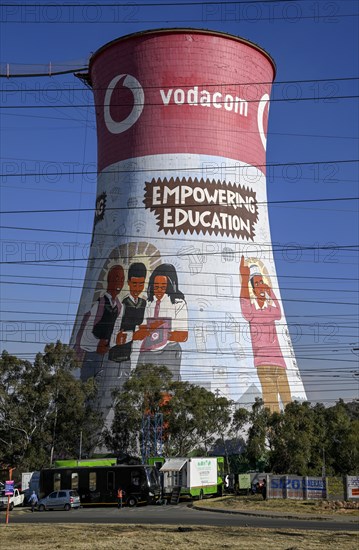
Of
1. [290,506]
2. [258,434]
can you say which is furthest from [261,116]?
[290,506]

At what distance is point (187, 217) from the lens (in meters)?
37.9

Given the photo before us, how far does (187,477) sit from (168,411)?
8438mm

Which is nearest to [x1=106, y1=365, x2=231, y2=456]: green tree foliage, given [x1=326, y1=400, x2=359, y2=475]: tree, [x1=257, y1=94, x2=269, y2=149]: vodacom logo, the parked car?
[x1=326, y1=400, x2=359, y2=475]: tree

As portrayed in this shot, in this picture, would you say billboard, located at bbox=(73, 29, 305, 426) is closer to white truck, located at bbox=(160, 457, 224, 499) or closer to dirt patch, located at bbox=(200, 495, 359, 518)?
white truck, located at bbox=(160, 457, 224, 499)

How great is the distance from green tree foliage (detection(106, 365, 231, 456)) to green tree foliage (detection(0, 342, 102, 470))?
1622mm

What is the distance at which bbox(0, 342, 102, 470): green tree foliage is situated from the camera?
130ft

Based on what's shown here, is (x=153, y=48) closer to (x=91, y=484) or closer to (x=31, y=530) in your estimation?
(x=91, y=484)

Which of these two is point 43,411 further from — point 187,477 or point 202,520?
point 202,520

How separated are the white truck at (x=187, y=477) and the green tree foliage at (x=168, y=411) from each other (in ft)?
20.7

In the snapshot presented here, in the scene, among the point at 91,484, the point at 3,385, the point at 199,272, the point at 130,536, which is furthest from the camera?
the point at 3,385

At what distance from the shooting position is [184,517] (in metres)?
21.7

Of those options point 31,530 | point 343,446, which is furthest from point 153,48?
point 31,530

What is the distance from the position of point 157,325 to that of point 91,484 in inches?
383

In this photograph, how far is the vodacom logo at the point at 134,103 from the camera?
38312 millimetres
